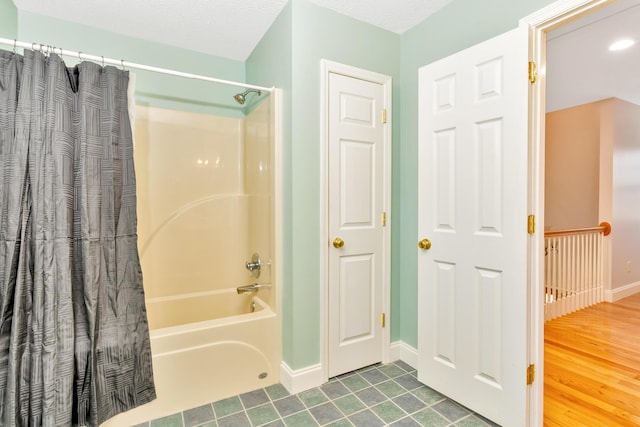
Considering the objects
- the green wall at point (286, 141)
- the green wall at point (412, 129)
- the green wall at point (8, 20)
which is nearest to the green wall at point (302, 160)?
the green wall at point (286, 141)

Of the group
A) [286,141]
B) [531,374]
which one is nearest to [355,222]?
[286,141]

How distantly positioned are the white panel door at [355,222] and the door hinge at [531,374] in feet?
3.08

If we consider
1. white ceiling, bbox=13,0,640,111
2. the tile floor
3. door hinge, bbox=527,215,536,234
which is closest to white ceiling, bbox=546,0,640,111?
white ceiling, bbox=13,0,640,111

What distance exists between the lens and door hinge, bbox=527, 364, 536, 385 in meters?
1.51

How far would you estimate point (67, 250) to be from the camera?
1.51 m

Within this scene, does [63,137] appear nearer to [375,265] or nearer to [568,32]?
[375,265]

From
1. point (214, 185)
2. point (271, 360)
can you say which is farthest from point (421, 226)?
point (214, 185)

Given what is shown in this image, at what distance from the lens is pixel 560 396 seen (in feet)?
6.26

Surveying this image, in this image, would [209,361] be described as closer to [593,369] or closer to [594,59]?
[593,369]

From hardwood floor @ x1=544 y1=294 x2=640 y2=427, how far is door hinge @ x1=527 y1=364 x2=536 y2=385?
0.39 m

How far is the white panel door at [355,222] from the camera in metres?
2.07

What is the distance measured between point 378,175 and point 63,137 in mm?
1802

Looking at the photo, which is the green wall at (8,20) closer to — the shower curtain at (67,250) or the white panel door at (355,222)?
the shower curtain at (67,250)

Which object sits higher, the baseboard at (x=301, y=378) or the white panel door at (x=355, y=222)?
the white panel door at (x=355, y=222)
